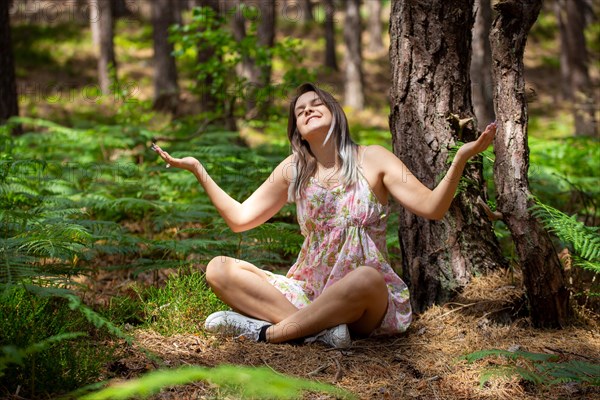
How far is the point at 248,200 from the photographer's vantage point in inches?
157

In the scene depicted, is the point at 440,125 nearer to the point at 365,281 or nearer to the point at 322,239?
the point at 322,239

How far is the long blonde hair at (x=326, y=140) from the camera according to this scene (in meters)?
3.85

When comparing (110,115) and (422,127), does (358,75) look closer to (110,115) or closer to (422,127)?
(110,115)

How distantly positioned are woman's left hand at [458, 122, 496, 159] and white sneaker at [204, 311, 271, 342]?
1.58 m

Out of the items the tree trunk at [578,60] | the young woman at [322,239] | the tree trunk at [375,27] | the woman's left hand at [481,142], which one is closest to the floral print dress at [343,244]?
the young woman at [322,239]

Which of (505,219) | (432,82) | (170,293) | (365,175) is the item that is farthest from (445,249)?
(170,293)

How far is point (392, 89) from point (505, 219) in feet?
3.91

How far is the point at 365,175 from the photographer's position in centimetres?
385

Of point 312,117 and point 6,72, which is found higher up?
point 6,72

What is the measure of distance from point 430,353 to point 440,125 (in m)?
1.48

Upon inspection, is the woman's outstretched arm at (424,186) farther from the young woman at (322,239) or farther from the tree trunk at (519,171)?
the tree trunk at (519,171)

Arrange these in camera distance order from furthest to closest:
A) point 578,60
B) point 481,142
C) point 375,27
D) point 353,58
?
point 375,27 → point 353,58 → point 578,60 → point 481,142

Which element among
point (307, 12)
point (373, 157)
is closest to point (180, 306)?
point (373, 157)

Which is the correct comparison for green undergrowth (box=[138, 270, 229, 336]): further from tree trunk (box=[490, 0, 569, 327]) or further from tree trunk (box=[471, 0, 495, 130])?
tree trunk (box=[471, 0, 495, 130])
